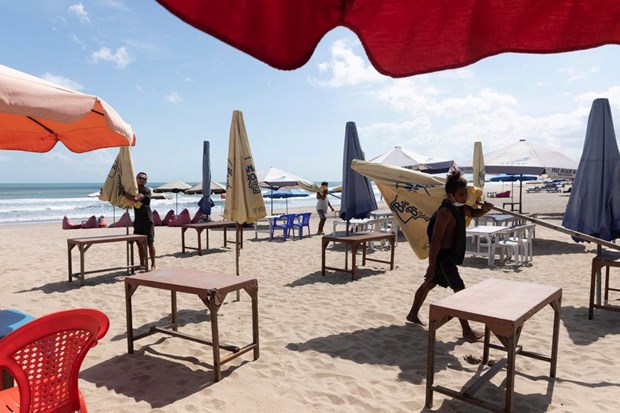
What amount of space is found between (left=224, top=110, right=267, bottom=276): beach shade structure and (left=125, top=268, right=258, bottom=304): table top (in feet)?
6.21

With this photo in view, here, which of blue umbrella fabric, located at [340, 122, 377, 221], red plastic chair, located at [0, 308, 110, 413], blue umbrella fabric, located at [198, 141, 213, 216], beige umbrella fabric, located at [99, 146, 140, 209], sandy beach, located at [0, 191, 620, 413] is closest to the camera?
red plastic chair, located at [0, 308, 110, 413]

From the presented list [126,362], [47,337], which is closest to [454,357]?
[126,362]

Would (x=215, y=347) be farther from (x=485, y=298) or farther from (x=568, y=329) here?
(x=568, y=329)

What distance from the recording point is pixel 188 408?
3219 millimetres

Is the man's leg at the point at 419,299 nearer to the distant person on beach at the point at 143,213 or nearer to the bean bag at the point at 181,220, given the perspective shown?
the distant person on beach at the point at 143,213

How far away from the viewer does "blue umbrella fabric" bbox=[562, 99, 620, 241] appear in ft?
18.6

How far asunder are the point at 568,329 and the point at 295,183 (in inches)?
526

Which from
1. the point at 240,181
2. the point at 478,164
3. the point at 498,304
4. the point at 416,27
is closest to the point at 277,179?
the point at 478,164

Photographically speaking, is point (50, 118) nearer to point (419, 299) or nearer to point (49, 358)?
point (49, 358)

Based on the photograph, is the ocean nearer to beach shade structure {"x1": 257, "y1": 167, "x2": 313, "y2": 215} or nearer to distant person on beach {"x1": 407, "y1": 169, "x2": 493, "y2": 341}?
beach shade structure {"x1": 257, "y1": 167, "x2": 313, "y2": 215}

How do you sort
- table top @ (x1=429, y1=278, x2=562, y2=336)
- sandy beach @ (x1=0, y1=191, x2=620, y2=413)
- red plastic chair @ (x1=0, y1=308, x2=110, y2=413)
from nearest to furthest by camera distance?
1. red plastic chair @ (x1=0, y1=308, x2=110, y2=413)
2. table top @ (x1=429, y1=278, x2=562, y2=336)
3. sandy beach @ (x1=0, y1=191, x2=620, y2=413)

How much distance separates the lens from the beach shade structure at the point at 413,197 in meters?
5.29

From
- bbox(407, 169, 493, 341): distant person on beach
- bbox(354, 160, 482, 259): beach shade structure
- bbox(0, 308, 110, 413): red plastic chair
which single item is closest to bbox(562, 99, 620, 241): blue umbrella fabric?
bbox(354, 160, 482, 259): beach shade structure

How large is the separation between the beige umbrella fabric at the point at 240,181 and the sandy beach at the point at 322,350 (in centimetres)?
128
